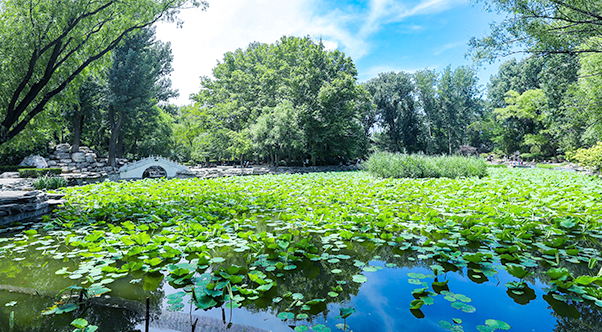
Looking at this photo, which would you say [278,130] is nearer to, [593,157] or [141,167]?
[141,167]

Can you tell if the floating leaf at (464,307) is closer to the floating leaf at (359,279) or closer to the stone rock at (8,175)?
the floating leaf at (359,279)

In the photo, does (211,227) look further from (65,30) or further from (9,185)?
(9,185)

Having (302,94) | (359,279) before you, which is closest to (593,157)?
(359,279)

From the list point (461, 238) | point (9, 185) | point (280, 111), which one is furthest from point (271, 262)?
point (280, 111)

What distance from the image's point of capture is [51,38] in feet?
25.9

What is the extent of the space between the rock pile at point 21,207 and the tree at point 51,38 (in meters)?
2.93

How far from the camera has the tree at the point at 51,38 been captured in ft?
24.4

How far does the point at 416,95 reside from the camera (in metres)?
43.3

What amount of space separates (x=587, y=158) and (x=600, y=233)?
11.4 metres

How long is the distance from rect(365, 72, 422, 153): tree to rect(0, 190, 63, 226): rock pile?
3854 cm

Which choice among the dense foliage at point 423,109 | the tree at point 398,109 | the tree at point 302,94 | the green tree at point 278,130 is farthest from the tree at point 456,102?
the green tree at point 278,130

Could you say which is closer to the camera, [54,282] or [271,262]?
[54,282]

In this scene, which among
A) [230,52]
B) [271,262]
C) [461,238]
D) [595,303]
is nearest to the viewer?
[595,303]

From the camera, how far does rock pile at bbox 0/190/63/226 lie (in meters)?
5.38
